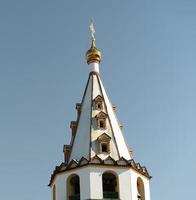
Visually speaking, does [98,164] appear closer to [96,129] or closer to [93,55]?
[96,129]


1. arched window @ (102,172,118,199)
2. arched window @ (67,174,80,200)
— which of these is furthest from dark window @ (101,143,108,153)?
arched window @ (67,174,80,200)

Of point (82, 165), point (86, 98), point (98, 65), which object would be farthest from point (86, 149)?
point (98, 65)

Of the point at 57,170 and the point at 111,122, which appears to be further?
the point at 111,122

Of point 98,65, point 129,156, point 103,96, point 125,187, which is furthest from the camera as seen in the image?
point 98,65

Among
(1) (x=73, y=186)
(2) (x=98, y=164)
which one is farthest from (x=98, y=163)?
(1) (x=73, y=186)

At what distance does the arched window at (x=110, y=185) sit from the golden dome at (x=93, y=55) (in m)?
8.35

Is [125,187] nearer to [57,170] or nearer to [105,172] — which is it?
[105,172]

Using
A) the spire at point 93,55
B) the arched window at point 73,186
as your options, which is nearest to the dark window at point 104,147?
the arched window at point 73,186

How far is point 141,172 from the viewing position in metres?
28.0

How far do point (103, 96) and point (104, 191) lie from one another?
6252 mm

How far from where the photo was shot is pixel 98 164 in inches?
1067

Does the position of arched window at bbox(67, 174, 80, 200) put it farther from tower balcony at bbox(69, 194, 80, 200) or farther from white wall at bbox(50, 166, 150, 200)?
white wall at bbox(50, 166, 150, 200)

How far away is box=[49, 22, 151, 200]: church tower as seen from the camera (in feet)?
87.5

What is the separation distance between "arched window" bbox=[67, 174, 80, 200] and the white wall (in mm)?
178
